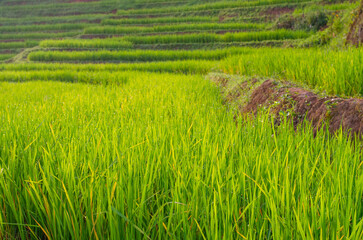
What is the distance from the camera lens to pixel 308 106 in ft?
7.84

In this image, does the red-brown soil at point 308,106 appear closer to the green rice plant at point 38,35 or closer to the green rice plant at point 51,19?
Result: the green rice plant at point 38,35

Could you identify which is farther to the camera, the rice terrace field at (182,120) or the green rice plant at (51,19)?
the green rice plant at (51,19)

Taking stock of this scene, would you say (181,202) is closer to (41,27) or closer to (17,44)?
(17,44)

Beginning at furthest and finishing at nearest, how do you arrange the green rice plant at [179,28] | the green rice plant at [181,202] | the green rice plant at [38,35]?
1. the green rice plant at [38,35]
2. the green rice plant at [179,28]
3. the green rice plant at [181,202]

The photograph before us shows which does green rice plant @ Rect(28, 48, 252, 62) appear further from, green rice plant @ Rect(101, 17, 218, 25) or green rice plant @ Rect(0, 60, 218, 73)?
green rice plant @ Rect(101, 17, 218, 25)

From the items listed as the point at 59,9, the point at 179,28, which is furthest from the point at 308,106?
the point at 59,9

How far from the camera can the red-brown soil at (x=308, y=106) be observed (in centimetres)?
204

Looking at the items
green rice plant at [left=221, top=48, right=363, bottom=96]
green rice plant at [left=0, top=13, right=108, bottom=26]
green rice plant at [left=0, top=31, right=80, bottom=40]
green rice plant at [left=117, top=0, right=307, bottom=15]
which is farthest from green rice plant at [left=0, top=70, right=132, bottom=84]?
green rice plant at [left=117, top=0, right=307, bottom=15]

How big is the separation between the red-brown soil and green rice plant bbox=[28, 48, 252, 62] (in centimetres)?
796

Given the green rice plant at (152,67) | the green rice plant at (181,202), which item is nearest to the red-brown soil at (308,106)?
the green rice plant at (181,202)

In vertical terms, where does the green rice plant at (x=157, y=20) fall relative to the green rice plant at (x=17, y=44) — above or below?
above

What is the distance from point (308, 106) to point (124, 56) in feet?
36.4

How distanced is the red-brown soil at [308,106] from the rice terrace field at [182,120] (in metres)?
0.01

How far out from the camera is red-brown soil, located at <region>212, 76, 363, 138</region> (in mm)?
2035
